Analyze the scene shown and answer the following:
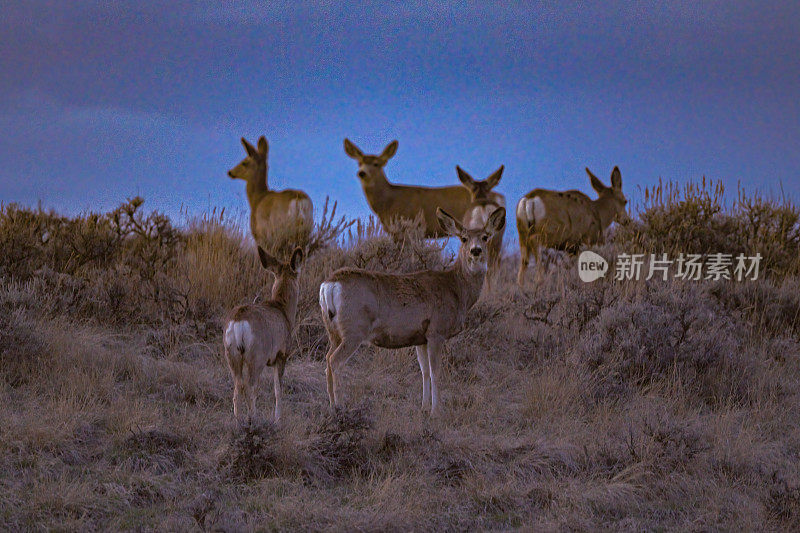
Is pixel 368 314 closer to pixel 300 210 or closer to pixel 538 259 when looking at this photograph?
pixel 300 210

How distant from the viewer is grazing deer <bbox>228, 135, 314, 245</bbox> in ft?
46.8

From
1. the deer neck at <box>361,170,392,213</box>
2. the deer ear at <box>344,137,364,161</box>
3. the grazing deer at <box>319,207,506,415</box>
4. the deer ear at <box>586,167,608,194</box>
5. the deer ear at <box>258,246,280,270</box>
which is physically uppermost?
the deer ear at <box>344,137,364,161</box>

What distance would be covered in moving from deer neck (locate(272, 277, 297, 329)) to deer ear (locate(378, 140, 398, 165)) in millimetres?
8982

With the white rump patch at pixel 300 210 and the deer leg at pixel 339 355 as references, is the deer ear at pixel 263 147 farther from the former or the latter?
the deer leg at pixel 339 355

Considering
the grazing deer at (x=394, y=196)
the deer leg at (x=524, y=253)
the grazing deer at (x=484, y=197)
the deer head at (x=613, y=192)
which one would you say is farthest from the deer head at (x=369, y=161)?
the deer head at (x=613, y=192)

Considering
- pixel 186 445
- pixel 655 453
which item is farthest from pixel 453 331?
pixel 186 445

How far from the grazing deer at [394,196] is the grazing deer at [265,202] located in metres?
1.27

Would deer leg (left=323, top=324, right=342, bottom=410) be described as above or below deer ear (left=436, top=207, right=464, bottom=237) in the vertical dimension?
below

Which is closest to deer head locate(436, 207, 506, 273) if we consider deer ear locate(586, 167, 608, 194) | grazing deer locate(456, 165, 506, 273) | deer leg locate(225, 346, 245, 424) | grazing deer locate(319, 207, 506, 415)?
grazing deer locate(319, 207, 506, 415)

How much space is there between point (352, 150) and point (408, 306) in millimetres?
9384

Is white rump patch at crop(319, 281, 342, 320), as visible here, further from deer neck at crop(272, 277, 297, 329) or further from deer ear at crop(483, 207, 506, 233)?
deer ear at crop(483, 207, 506, 233)

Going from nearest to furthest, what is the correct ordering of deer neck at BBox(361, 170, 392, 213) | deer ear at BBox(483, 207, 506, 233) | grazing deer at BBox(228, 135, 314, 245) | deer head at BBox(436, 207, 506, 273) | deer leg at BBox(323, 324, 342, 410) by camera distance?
deer leg at BBox(323, 324, 342, 410) → deer head at BBox(436, 207, 506, 273) → deer ear at BBox(483, 207, 506, 233) → grazing deer at BBox(228, 135, 314, 245) → deer neck at BBox(361, 170, 392, 213)

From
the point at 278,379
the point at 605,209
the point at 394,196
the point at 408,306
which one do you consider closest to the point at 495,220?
the point at 408,306

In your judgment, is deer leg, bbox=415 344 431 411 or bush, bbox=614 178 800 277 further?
bush, bbox=614 178 800 277
